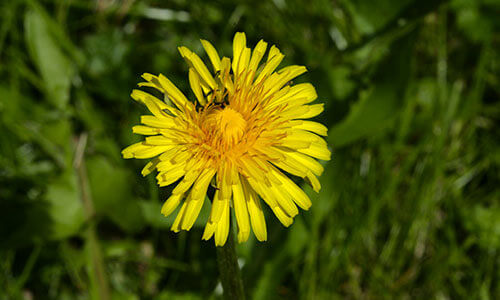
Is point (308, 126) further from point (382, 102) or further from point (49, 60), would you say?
point (49, 60)

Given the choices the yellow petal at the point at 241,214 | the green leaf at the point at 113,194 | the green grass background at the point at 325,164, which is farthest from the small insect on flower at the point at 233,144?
the green leaf at the point at 113,194

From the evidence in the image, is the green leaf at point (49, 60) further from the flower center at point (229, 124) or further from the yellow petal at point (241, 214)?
the yellow petal at point (241, 214)

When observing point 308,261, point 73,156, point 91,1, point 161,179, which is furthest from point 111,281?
point 91,1

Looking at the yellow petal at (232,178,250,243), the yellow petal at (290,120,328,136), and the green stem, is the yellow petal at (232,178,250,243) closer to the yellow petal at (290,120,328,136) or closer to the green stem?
the green stem

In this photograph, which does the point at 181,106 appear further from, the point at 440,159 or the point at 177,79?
the point at 440,159

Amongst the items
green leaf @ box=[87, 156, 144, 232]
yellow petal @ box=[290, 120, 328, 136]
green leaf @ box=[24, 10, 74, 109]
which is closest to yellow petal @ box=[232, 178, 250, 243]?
yellow petal @ box=[290, 120, 328, 136]

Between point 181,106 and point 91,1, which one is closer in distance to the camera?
Result: point 181,106

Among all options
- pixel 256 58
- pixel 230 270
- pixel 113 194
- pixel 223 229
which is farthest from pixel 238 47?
pixel 113 194

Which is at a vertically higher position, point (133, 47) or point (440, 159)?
point (133, 47)
